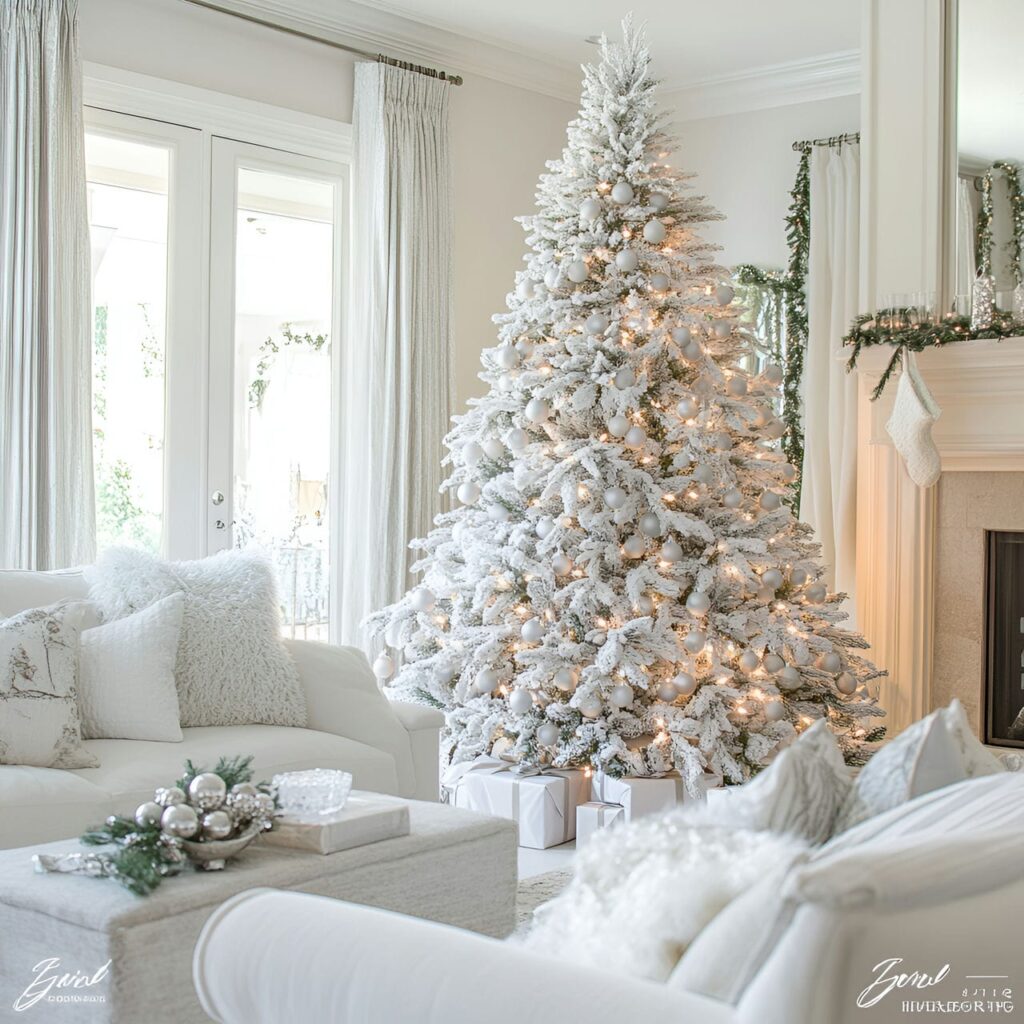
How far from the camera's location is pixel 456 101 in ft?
19.6

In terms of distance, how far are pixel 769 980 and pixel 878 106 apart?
15.0ft

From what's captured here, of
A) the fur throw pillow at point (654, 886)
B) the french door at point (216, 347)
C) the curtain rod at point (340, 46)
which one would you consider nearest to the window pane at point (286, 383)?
the french door at point (216, 347)

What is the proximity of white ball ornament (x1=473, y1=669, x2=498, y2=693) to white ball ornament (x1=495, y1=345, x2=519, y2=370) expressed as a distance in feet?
3.41

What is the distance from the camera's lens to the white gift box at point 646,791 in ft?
13.2

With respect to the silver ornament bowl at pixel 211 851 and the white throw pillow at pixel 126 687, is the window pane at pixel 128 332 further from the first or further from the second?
the silver ornament bowl at pixel 211 851

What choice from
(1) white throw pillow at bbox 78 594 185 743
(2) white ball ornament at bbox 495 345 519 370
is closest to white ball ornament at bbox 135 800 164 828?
(1) white throw pillow at bbox 78 594 185 743

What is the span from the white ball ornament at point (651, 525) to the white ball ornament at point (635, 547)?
1.2 inches

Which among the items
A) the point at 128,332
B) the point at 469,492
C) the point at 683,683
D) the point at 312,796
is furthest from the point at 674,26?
the point at 312,796

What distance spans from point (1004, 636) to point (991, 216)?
1.56 m

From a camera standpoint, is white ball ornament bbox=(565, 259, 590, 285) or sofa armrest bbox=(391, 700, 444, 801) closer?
sofa armrest bbox=(391, 700, 444, 801)

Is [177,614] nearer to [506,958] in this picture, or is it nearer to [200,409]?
[200,409]

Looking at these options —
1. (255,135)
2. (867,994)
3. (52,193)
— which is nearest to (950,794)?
(867,994)

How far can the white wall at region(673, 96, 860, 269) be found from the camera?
6.20 meters

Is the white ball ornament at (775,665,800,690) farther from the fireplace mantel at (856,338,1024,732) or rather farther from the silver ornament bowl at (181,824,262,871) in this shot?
the silver ornament bowl at (181,824,262,871)
